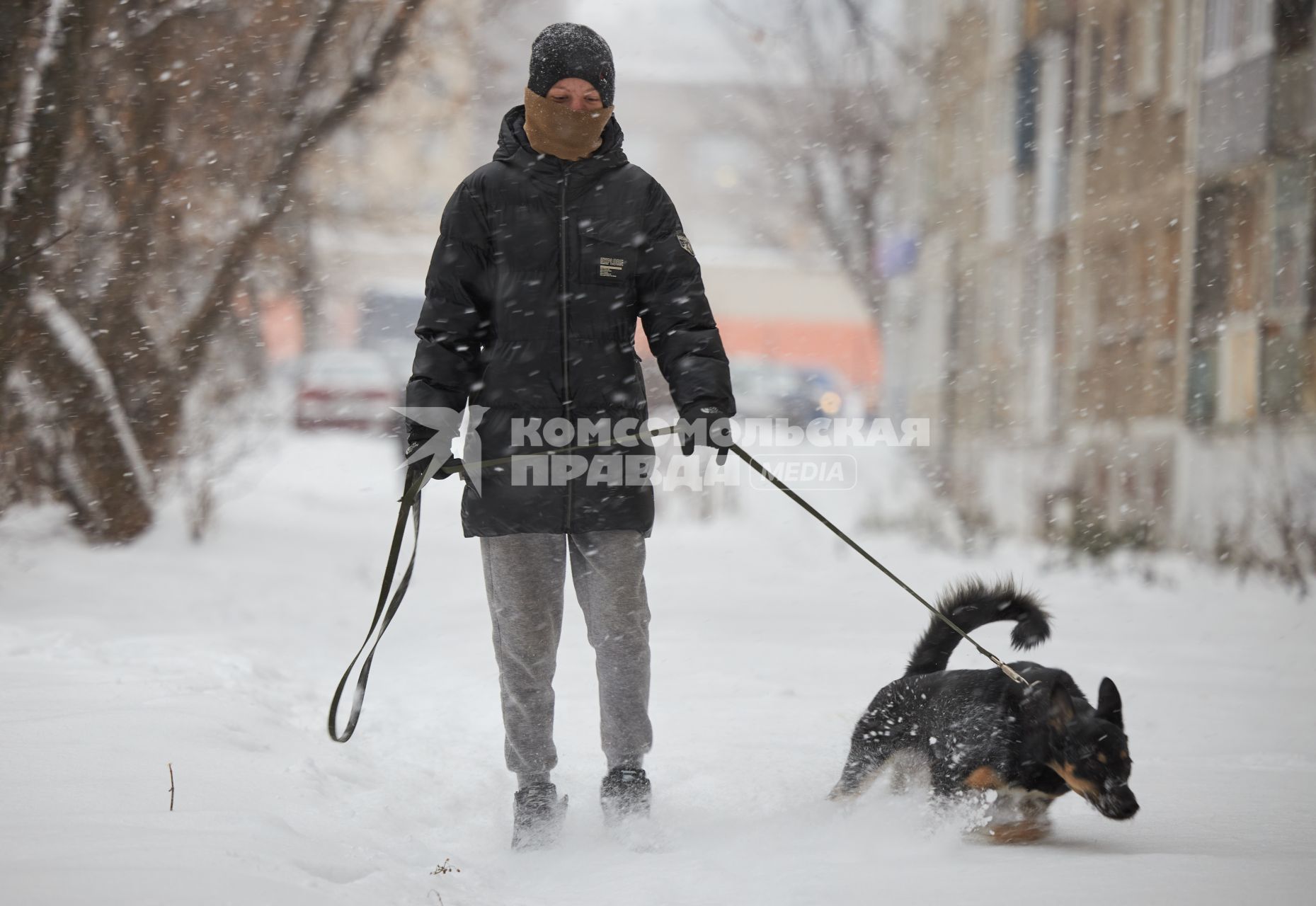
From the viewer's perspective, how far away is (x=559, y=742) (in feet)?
12.8

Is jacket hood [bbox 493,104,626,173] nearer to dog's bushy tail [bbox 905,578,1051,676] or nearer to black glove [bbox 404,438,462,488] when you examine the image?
black glove [bbox 404,438,462,488]

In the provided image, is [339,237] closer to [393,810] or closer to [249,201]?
[249,201]

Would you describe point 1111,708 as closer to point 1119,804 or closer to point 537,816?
point 1119,804

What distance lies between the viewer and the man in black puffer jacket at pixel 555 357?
2838 millimetres

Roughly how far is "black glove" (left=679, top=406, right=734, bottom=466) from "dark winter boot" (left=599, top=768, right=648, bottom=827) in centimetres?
91

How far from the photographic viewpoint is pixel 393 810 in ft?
10.1

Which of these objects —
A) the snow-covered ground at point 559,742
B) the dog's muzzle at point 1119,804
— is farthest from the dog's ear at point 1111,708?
the snow-covered ground at point 559,742

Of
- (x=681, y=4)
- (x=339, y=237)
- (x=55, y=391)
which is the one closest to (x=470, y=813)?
(x=55, y=391)

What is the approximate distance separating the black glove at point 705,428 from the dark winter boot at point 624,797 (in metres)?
0.91

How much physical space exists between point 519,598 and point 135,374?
18.2 ft

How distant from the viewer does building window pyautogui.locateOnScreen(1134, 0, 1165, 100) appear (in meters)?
11.5

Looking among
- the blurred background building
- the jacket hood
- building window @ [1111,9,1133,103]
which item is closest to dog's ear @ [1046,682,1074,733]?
the jacket hood

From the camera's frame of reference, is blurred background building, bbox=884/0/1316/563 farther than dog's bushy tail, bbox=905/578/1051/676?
Yes

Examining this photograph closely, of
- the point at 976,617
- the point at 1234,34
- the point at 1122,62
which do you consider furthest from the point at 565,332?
the point at 1122,62
